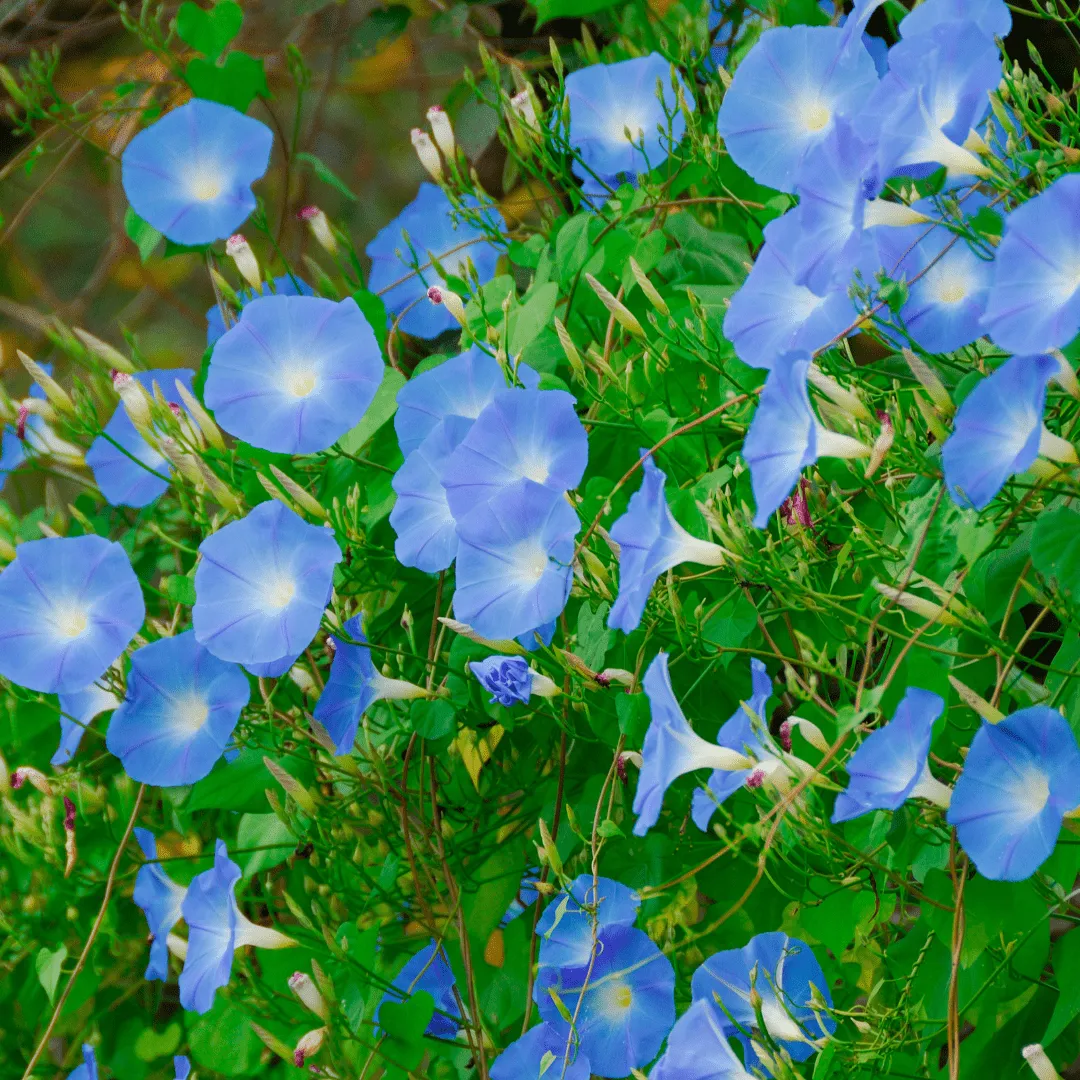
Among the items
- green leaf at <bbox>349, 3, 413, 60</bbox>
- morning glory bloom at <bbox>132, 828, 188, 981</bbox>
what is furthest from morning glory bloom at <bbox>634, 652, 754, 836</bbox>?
green leaf at <bbox>349, 3, 413, 60</bbox>

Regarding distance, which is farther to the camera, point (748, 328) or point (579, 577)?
point (579, 577)

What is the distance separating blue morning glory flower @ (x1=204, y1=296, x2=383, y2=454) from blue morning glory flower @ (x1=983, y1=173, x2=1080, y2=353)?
548 millimetres

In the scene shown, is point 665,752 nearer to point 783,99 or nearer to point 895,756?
point 895,756

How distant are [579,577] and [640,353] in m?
0.24

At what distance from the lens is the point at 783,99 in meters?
0.94

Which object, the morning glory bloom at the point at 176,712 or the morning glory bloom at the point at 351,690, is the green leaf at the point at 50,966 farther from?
the morning glory bloom at the point at 351,690

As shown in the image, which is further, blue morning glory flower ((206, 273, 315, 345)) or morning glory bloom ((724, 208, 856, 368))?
blue morning glory flower ((206, 273, 315, 345))

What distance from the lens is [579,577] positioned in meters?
0.98

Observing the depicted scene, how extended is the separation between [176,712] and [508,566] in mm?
378

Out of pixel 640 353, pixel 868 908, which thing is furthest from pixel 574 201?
pixel 868 908

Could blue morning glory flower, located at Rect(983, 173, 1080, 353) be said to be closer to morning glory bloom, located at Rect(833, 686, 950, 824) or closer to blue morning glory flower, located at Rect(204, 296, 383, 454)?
morning glory bloom, located at Rect(833, 686, 950, 824)

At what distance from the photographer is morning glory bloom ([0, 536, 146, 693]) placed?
41.9 inches

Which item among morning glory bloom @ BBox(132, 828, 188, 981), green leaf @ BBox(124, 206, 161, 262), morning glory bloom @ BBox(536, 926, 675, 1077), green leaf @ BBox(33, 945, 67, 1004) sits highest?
green leaf @ BBox(124, 206, 161, 262)

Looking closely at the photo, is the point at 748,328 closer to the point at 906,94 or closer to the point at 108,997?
the point at 906,94
